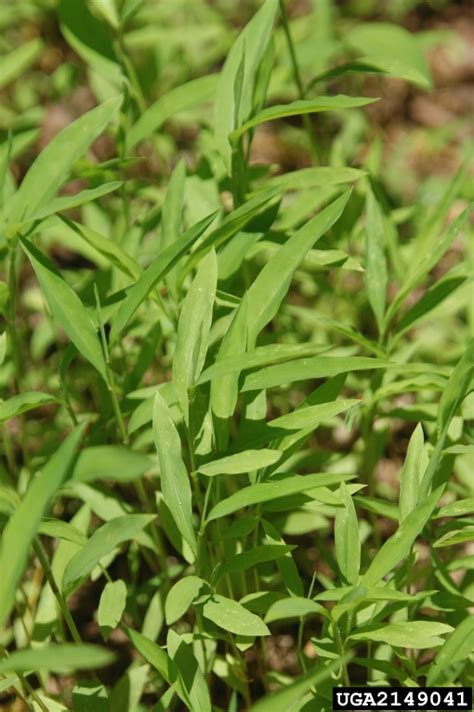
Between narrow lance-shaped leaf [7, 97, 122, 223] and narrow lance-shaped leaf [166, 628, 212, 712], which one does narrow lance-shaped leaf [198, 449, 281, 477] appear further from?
narrow lance-shaped leaf [7, 97, 122, 223]

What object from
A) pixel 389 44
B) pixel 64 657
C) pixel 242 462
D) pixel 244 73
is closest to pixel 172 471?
pixel 242 462

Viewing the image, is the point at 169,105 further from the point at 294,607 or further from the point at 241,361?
the point at 294,607

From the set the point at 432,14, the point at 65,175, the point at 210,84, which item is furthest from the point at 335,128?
the point at 65,175

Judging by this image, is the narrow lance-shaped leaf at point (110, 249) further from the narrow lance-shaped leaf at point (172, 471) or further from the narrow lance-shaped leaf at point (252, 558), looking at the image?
the narrow lance-shaped leaf at point (252, 558)

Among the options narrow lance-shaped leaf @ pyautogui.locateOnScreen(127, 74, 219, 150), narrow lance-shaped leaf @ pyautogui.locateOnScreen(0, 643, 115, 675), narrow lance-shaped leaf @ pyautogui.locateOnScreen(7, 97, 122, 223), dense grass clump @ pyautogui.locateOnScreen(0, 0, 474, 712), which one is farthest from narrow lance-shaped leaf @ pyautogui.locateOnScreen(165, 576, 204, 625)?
narrow lance-shaped leaf @ pyautogui.locateOnScreen(127, 74, 219, 150)

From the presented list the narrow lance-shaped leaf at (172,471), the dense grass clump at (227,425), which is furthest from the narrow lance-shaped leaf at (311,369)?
the narrow lance-shaped leaf at (172,471)

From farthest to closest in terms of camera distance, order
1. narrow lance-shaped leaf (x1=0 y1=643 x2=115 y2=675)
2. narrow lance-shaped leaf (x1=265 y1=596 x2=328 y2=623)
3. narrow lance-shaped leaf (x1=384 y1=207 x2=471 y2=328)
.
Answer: narrow lance-shaped leaf (x1=384 y1=207 x2=471 y2=328)
narrow lance-shaped leaf (x1=265 y1=596 x2=328 y2=623)
narrow lance-shaped leaf (x1=0 y1=643 x2=115 y2=675)
